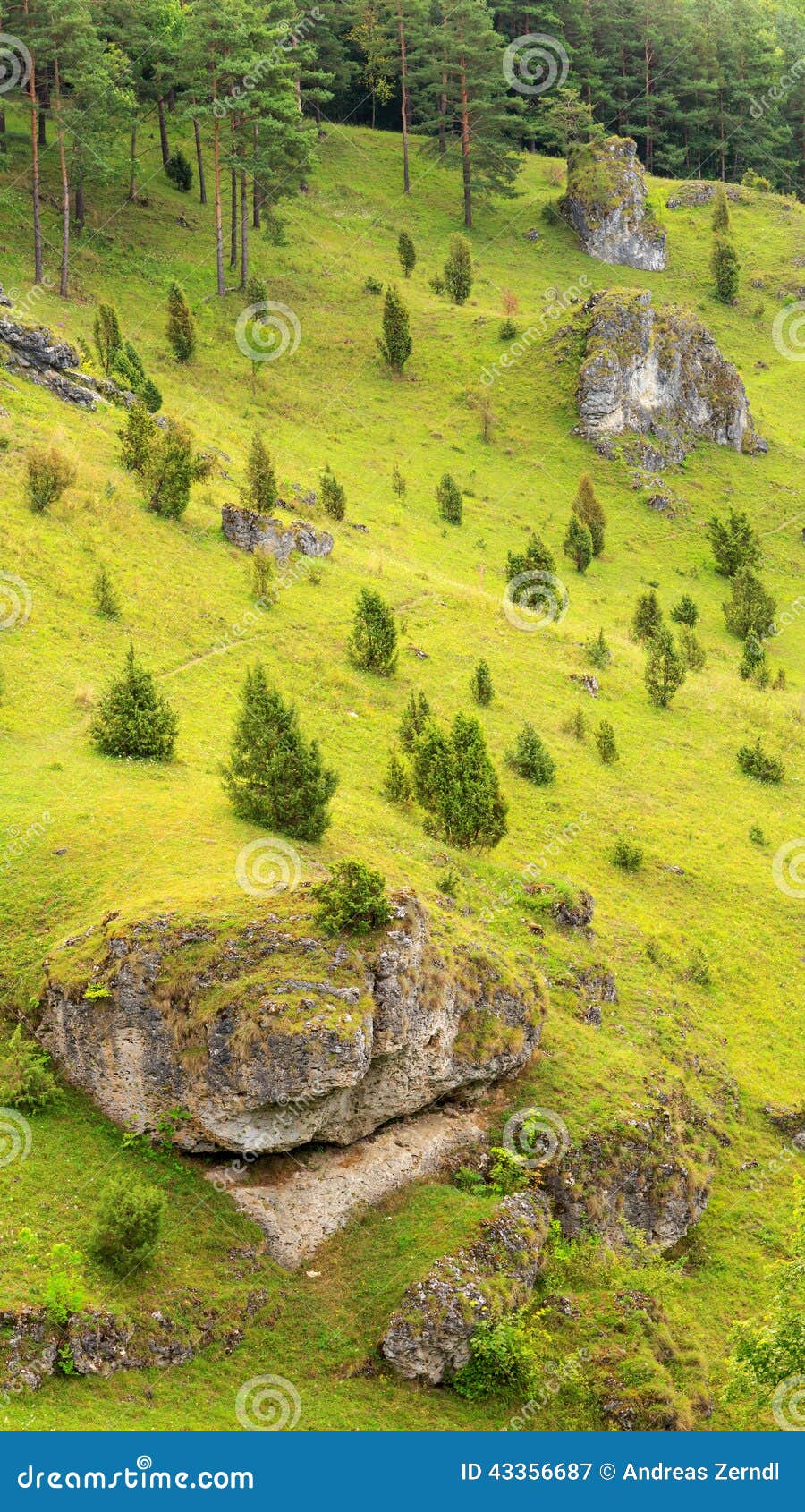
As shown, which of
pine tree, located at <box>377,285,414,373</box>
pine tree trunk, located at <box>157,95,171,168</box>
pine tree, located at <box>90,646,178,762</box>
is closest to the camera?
pine tree, located at <box>90,646,178,762</box>

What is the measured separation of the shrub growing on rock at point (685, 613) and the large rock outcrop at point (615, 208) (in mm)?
46490

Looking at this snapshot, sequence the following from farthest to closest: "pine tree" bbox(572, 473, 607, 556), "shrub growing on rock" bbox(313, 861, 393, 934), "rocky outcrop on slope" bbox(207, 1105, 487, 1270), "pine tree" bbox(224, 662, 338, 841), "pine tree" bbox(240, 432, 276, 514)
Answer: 1. "pine tree" bbox(572, 473, 607, 556)
2. "pine tree" bbox(240, 432, 276, 514)
3. "pine tree" bbox(224, 662, 338, 841)
4. "shrub growing on rock" bbox(313, 861, 393, 934)
5. "rocky outcrop on slope" bbox(207, 1105, 487, 1270)

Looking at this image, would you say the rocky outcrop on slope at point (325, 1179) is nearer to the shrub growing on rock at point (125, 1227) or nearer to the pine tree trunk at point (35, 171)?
the shrub growing on rock at point (125, 1227)

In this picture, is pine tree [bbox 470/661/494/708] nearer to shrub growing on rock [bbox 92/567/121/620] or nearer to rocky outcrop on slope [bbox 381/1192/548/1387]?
shrub growing on rock [bbox 92/567/121/620]

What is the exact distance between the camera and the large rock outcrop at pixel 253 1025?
1966cm

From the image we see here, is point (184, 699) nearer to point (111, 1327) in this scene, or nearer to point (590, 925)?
point (590, 925)

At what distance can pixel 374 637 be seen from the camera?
3962cm

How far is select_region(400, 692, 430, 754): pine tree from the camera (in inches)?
1341

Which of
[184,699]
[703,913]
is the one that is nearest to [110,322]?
[184,699]

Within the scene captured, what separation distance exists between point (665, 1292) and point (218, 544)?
98.8 ft

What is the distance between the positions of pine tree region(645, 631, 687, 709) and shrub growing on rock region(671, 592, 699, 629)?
9.77 metres

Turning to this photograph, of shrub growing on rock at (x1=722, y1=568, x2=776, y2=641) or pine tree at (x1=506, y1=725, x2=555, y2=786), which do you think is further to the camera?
shrub growing on rock at (x1=722, y1=568, x2=776, y2=641)

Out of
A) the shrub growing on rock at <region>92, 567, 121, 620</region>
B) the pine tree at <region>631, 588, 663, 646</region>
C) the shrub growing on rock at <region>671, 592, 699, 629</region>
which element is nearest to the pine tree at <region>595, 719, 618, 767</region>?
the pine tree at <region>631, 588, 663, 646</region>

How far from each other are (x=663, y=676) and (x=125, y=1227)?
32055 millimetres
